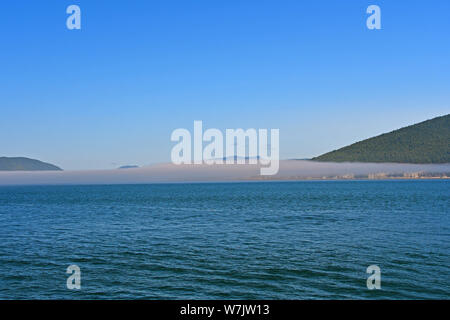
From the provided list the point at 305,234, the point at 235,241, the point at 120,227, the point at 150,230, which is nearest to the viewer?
the point at 235,241

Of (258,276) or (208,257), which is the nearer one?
(258,276)

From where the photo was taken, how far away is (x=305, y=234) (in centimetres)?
3944

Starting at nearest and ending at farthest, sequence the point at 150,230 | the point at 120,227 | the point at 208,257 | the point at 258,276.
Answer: the point at 258,276
the point at 208,257
the point at 150,230
the point at 120,227

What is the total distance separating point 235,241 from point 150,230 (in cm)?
1353

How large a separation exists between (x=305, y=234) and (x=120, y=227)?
2354cm

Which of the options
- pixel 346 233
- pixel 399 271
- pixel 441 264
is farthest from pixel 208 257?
pixel 346 233

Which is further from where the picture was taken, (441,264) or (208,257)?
(208,257)
